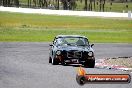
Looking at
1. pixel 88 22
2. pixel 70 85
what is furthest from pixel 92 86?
pixel 88 22

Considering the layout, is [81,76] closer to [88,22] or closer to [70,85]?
[70,85]

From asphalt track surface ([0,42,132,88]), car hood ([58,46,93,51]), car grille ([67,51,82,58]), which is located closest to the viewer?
asphalt track surface ([0,42,132,88])

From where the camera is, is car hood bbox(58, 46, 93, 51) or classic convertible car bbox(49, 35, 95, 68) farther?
car hood bbox(58, 46, 93, 51)

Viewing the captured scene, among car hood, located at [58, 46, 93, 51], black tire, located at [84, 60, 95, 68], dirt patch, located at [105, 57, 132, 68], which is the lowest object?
dirt patch, located at [105, 57, 132, 68]

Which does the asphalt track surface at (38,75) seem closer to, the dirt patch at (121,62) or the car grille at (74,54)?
the car grille at (74,54)

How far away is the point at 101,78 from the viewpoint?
9.65 m

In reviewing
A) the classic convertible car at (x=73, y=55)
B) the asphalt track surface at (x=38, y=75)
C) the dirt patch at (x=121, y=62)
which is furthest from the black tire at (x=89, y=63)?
the dirt patch at (x=121, y=62)

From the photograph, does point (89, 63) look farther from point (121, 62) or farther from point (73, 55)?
point (121, 62)

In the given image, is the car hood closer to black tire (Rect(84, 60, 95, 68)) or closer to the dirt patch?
black tire (Rect(84, 60, 95, 68))

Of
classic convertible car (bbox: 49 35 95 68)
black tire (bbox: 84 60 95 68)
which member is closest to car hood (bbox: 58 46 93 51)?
classic convertible car (bbox: 49 35 95 68)

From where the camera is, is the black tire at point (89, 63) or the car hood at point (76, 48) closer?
the black tire at point (89, 63)

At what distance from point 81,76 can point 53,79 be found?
6104 mm

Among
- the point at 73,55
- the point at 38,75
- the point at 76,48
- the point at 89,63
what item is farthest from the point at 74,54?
the point at 38,75

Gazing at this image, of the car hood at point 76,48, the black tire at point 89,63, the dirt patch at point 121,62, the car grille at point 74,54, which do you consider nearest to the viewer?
the car grille at point 74,54
